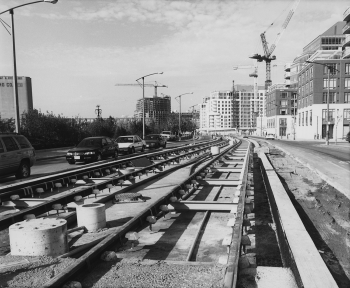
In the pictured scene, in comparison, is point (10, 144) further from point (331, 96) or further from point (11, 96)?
point (11, 96)

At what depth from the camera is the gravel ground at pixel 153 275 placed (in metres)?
3.79

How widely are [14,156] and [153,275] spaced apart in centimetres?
1106

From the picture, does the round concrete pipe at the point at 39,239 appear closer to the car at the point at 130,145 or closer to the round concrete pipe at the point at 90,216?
the round concrete pipe at the point at 90,216

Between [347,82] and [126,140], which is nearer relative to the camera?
[126,140]

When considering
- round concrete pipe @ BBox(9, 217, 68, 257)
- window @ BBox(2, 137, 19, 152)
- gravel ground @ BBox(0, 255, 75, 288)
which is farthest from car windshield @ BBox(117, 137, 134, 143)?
gravel ground @ BBox(0, 255, 75, 288)

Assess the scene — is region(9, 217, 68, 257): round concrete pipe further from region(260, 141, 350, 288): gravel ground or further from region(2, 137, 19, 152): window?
region(2, 137, 19, 152): window

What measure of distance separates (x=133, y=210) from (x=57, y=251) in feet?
11.9

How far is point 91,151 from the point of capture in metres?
20.1

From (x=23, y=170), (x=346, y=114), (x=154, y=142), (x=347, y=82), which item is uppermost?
(x=347, y=82)

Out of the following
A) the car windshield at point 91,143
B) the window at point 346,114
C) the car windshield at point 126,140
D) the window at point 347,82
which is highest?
the window at point 347,82

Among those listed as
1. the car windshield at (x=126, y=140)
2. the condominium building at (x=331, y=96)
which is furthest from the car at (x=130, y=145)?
the condominium building at (x=331, y=96)

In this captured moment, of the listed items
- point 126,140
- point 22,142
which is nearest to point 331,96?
point 126,140

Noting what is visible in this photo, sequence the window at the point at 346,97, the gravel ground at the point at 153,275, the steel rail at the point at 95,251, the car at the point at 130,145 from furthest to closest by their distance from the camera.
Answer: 1. the window at the point at 346,97
2. the car at the point at 130,145
3. the gravel ground at the point at 153,275
4. the steel rail at the point at 95,251

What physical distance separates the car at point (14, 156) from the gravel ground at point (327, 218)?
34.4 ft
